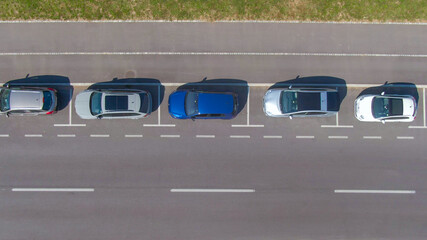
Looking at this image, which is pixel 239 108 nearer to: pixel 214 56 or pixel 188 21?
pixel 214 56

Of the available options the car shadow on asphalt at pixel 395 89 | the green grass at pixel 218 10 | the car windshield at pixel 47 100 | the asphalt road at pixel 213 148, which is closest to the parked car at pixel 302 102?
the asphalt road at pixel 213 148

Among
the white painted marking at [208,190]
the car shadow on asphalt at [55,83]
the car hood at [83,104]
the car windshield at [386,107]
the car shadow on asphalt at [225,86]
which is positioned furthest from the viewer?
the car shadow on asphalt at [225,86]

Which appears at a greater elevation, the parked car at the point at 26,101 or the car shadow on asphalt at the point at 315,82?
the car shadow on asphalt at the point at 315,82

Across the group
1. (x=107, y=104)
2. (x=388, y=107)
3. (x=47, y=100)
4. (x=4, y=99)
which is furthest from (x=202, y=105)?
(x=4, y=99)

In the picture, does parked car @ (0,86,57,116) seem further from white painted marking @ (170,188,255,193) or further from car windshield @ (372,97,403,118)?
car windshield @ (372,97,403,118)

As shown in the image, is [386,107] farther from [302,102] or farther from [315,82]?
[302,102]

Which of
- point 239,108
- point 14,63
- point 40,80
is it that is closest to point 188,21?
point 239,108

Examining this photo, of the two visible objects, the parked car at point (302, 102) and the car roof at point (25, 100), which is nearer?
the car roof at point (25, 100)

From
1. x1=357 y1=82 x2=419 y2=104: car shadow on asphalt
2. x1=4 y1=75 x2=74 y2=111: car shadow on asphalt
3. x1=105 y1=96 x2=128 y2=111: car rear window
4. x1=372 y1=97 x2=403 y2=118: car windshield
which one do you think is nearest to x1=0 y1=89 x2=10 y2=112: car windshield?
x1=4 y1=75 x2=74 y2=111: car shadow on asphalt

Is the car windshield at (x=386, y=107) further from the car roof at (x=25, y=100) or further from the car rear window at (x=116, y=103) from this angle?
the car roof at (x=25, y=100)
